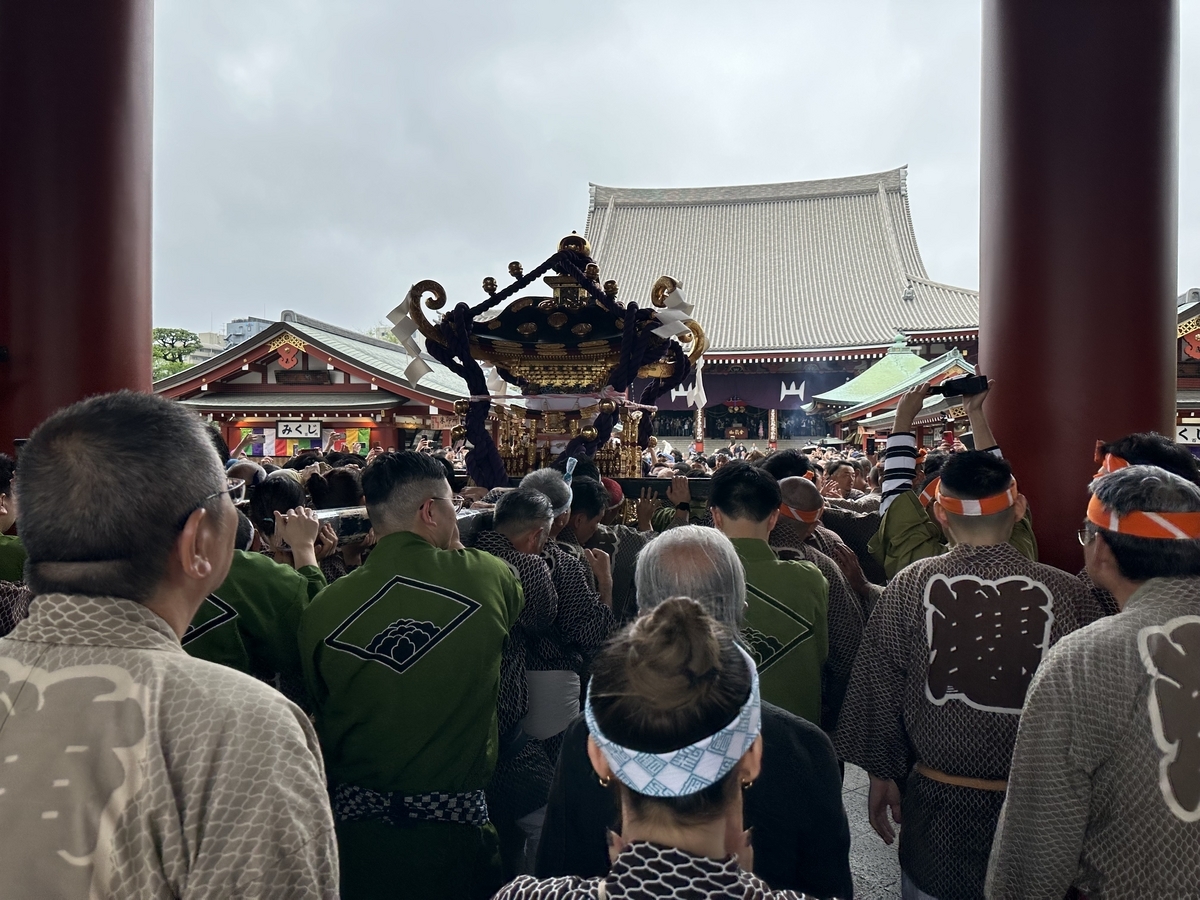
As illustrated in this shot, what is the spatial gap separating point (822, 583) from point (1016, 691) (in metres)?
0.57

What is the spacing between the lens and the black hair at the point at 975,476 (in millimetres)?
2264

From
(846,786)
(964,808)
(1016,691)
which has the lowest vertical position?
(846,786)

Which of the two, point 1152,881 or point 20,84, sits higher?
point 20,84

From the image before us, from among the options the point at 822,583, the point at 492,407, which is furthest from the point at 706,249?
the point at 822,583

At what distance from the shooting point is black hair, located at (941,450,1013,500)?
7.43 ft

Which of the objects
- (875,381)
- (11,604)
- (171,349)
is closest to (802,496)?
(11,604)

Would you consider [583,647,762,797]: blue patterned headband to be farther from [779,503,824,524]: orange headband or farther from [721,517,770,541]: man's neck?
[779,503,824,524]: orange headband

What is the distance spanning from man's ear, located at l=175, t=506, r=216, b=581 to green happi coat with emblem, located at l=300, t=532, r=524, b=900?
37.7 inches

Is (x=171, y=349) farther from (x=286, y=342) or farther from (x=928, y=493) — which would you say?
(x=928, y=493)

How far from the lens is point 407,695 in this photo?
6.75 ft

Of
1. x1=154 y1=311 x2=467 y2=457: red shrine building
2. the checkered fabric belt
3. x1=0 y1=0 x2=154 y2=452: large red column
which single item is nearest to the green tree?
x1=154 y1=311 x2=467 y2=457: red shrine building

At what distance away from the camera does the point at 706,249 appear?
28.3m

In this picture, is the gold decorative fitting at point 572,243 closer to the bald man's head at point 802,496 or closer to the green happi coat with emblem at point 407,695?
the bald man's head at point 802,496

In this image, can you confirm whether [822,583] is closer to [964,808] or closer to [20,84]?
[964,808]
